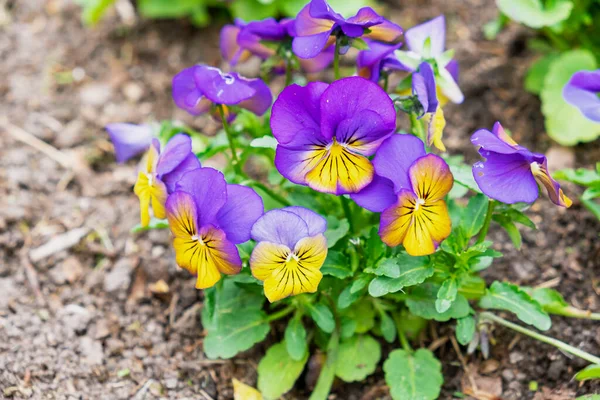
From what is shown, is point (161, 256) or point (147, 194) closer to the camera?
point (147, 194)

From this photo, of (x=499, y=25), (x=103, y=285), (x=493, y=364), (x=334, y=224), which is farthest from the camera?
(x=499, y=25)

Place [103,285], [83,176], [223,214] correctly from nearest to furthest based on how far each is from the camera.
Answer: [223,214]
[103,285]
[83,176]

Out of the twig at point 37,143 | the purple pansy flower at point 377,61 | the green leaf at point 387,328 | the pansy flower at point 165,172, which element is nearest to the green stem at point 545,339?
the green leaf at point 387,328

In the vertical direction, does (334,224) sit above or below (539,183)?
below

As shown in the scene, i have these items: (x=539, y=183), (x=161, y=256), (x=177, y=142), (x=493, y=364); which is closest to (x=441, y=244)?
(x=539, y=183)

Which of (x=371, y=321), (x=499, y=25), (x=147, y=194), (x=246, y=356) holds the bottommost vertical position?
(x=246, y=356)

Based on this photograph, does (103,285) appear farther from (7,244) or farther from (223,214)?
(223,214)

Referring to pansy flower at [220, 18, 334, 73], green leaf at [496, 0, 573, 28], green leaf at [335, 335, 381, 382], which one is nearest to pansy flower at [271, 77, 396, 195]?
pansy flower at [220, 18, 334, 73]
